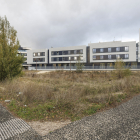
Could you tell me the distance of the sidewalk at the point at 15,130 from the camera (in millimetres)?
3053

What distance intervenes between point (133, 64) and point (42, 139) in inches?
1783

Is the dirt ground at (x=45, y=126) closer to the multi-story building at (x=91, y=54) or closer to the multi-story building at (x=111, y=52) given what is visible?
the multi-story building at (x=91, y=54)

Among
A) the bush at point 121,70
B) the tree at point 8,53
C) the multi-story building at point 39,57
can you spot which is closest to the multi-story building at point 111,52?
the multi-story building at point 39,57

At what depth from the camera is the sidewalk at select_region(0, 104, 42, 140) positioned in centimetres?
305

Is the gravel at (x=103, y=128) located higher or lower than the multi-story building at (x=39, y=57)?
lower

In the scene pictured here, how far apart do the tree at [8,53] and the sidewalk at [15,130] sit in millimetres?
7704

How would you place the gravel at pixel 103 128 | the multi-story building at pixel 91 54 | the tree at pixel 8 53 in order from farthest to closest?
the multi-story building at pixel 91 54
the tree at pixel 8 53
the gravel at pixel 103 128

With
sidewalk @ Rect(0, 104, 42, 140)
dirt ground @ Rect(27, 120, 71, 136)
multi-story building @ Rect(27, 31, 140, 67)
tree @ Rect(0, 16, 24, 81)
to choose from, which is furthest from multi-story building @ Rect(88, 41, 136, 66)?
sidewalk @ Rect(0, 104, 42, 140)

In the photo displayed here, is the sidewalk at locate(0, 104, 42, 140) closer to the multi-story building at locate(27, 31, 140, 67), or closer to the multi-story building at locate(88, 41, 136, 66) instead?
the multi-story building at locate(27, 31, 140, 67)

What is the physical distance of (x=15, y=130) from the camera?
11.0 ft

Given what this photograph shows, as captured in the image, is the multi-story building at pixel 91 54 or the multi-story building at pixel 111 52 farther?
the multi-story building at pixel 91 54

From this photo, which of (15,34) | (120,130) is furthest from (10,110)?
(15,34)

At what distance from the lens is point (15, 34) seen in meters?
11.9

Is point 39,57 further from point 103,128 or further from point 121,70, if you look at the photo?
point 103,128
